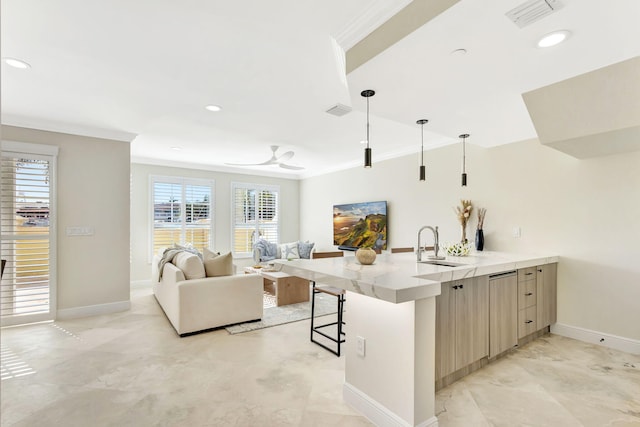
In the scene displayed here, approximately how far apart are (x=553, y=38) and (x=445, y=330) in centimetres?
205

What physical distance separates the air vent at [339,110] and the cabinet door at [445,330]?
7.16 feet

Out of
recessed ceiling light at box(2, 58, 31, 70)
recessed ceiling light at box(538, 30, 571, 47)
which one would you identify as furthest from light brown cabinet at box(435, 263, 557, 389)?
recessed ceiling light at box(2, 58, 31, 70)

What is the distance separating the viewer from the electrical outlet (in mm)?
2406

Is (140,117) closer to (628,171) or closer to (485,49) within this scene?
(485,49)

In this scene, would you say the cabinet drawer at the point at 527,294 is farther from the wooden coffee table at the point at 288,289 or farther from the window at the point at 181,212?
the window at the point at 181,212

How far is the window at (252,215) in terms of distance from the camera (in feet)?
25.1

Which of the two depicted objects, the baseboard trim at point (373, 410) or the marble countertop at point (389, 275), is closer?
the marble countertop at point (389, 275)

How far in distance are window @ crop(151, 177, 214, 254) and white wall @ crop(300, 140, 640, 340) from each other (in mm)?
4259

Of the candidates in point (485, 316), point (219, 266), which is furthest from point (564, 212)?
point (219, 266)

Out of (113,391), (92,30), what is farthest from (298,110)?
(113,391)

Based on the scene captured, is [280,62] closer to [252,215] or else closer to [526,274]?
[526,274]

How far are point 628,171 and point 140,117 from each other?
17.5 feet

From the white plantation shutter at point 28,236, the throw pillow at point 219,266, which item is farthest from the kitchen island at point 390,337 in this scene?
the white plantation shutter at point 28,236

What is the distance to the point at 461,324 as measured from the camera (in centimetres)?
267
